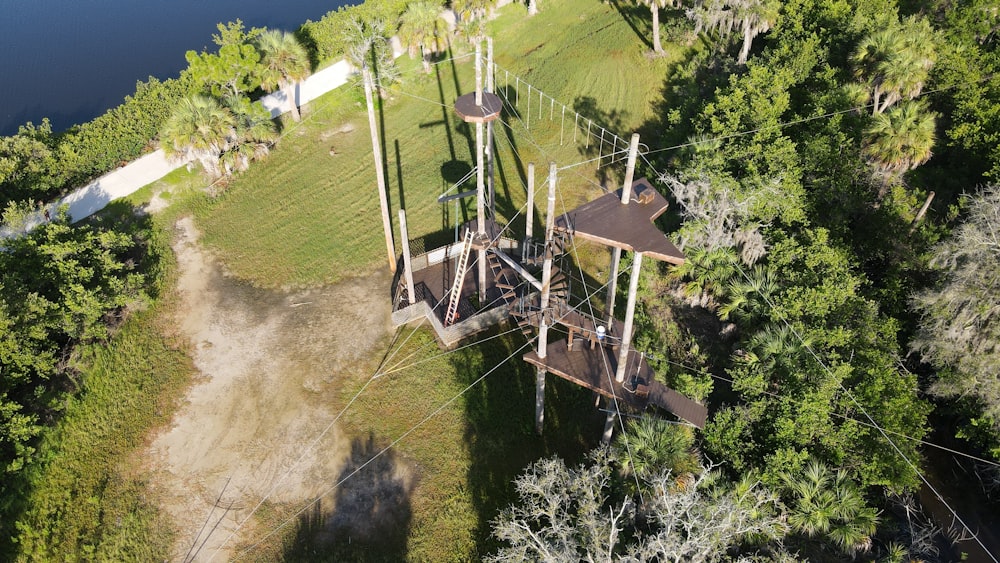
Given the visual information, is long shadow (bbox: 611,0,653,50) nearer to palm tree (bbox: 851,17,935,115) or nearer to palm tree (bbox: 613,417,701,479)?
palm tree (bbox: 851,17,935,115)

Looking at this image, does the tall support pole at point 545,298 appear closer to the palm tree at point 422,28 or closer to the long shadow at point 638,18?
the palm tree at point 422,28

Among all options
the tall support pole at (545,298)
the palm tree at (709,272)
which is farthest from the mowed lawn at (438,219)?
the palm tree at (709,272)

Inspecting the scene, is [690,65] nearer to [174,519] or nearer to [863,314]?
[863,314]

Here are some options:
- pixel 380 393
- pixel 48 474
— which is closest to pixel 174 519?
pixel 48 474

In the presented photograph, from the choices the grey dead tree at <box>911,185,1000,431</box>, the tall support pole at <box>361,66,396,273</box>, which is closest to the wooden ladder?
the tall support pole at <box>361,66,396,273</box>

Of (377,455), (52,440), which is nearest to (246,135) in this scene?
(52,440)
